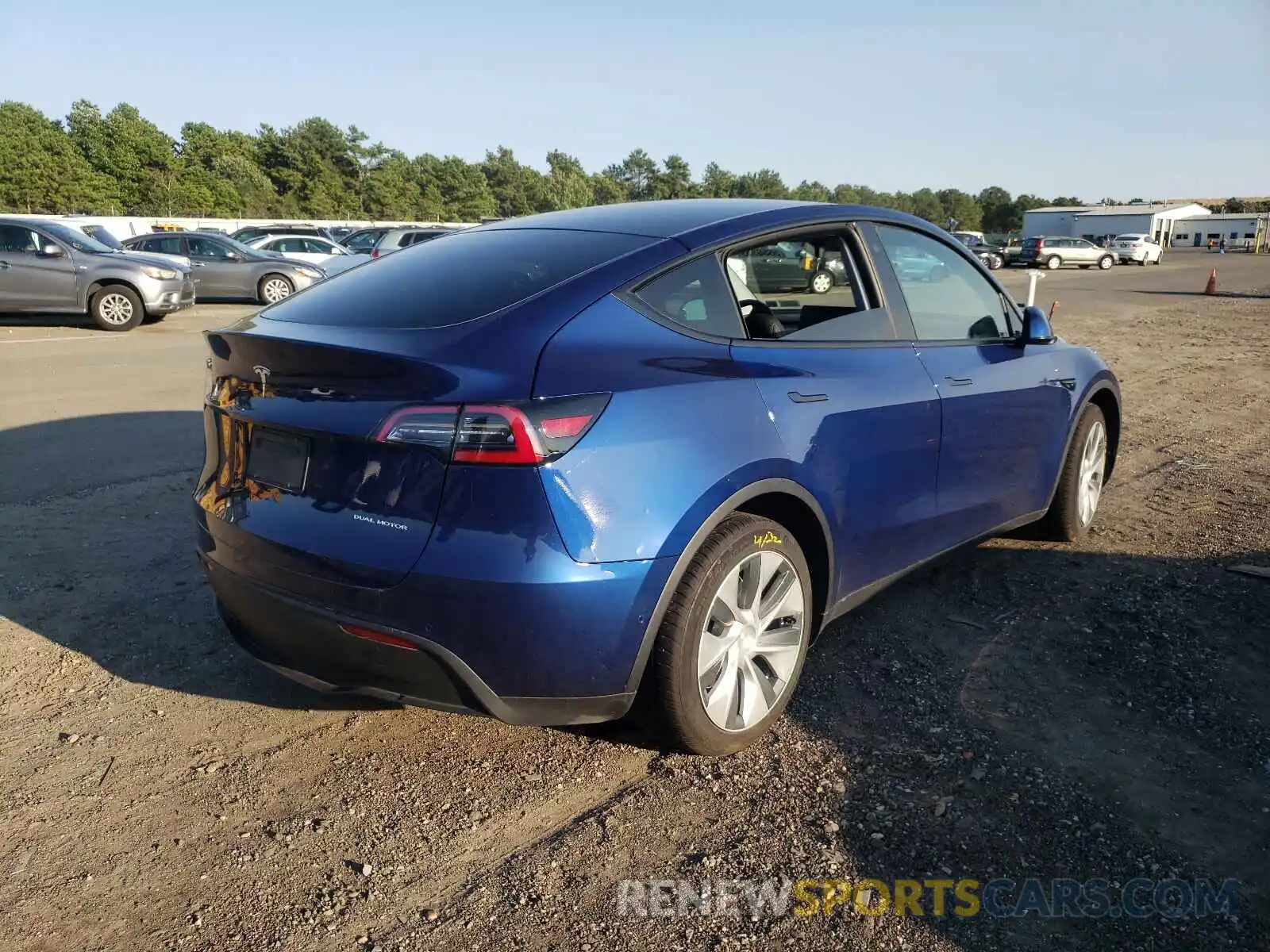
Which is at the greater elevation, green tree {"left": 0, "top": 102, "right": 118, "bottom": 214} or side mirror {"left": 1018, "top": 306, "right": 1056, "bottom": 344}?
green tree {"left": 0, "top": 102, "right": 118, "bottom": 214}

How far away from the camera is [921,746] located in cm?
321

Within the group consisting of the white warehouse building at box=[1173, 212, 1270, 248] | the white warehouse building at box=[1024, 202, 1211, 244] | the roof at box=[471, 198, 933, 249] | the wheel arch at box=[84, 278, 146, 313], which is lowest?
the white warehouse building at box=[1173, 212, 1270, 248]

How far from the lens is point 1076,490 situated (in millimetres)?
5051

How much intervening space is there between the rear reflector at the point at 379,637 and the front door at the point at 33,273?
14.4 meters

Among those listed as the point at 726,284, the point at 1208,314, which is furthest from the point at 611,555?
the point at 1208,314

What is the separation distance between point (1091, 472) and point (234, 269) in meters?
17.9

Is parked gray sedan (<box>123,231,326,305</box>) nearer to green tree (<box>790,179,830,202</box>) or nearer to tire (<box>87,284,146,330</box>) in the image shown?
tire (<box>87,284,146,330</box>)

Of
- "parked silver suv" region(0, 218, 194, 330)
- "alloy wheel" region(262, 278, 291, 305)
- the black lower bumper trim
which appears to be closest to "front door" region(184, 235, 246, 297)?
"alloy wheel" region(262, 278, 291, 305)

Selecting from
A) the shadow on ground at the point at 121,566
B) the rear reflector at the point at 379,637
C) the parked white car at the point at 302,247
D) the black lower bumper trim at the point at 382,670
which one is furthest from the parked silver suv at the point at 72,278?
the rear reflector at the point at 379,637

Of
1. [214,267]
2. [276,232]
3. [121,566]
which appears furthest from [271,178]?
[121,566]

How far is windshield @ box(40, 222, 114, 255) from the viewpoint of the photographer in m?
14.7

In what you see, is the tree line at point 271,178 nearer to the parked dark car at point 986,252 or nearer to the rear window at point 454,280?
the parked dark car at point 986,252

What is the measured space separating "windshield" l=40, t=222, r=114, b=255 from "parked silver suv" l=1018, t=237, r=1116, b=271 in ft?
140

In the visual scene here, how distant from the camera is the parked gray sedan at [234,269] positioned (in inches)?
762
